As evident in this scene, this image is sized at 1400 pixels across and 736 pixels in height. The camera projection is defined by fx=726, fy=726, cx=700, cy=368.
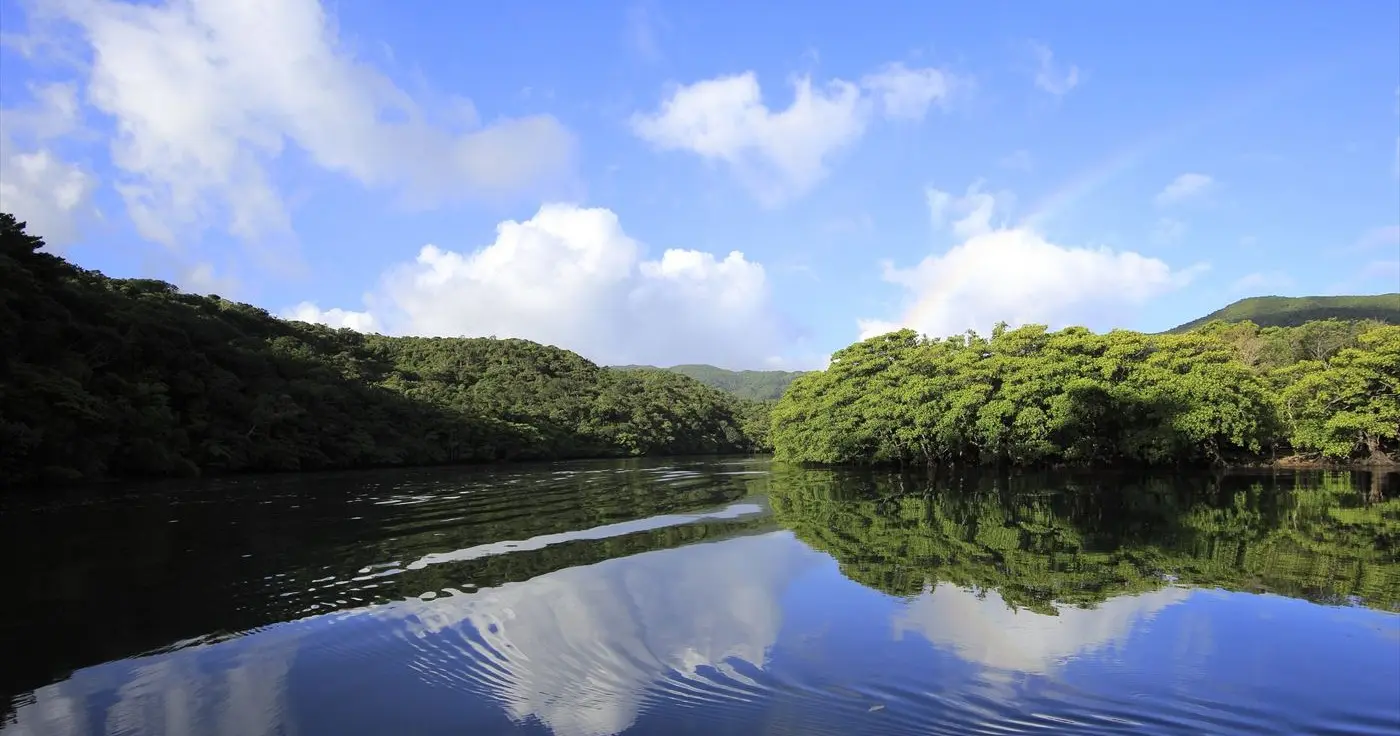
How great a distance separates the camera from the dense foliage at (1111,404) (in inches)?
1510

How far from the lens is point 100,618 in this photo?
30.7 ft

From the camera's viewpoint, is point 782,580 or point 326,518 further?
point 326,518

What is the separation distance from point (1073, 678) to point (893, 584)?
4.31 m

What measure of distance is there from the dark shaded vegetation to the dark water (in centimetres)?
11

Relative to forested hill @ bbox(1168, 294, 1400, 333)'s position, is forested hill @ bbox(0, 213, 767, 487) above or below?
below

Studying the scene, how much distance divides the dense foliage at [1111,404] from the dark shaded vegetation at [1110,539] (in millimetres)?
9386

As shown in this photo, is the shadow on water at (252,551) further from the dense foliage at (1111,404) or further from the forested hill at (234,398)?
the dense foliage at (1111,404)

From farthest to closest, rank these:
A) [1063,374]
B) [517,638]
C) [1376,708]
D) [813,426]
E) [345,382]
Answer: [345,382] < [813,426] < [1063,374] < [517,638] < [1376,708]

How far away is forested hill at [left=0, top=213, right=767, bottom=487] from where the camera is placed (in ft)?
118

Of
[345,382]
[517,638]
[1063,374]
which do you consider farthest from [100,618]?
[345,382]

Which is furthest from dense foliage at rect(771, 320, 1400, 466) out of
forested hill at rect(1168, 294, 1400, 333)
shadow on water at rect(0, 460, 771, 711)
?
forested hill at rect(1168, 294, 1400, 333)

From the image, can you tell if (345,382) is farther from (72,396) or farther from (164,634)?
(164,634)

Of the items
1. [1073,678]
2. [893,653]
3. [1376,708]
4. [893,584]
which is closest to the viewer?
[1376,708]

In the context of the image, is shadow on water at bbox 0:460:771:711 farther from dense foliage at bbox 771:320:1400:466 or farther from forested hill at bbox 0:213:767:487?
dense foliage at bbox 771:320:1400:466
